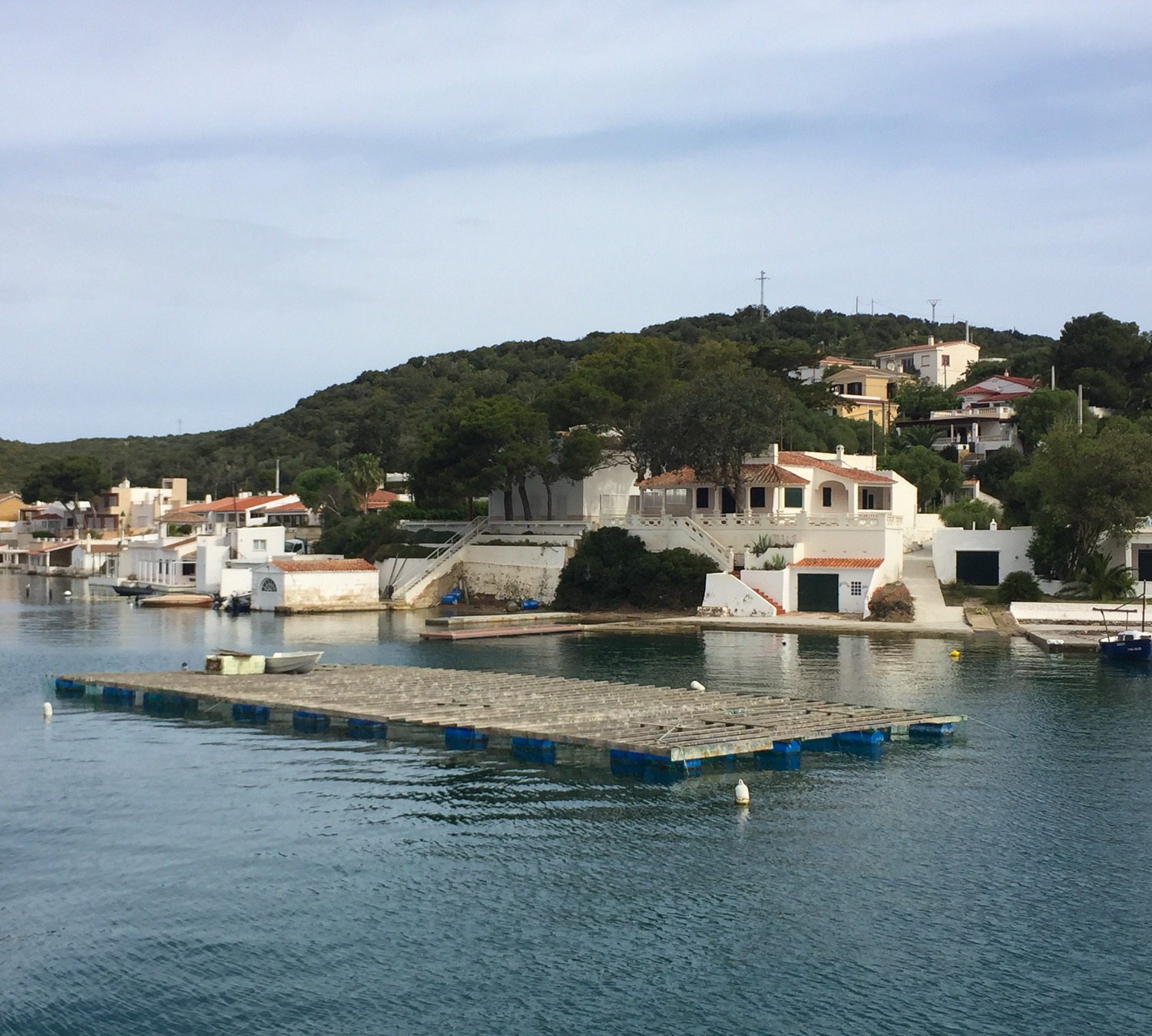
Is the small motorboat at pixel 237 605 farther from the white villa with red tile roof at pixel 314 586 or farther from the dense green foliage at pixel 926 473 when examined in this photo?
the dense green foliage at pixel 926 473

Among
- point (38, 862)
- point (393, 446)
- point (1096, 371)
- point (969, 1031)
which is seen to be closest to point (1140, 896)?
point (969, 1031)

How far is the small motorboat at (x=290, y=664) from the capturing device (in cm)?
4653

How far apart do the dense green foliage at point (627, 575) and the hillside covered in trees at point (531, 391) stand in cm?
991

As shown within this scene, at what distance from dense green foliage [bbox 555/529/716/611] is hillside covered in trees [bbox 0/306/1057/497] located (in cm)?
991

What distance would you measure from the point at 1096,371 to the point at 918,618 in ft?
166

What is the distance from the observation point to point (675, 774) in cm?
3089

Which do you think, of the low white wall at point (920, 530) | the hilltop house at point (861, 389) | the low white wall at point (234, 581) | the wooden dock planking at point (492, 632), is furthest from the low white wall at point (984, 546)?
the low white wall at point (234, 581)

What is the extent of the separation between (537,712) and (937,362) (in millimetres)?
121048

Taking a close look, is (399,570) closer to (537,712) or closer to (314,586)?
(314,586)

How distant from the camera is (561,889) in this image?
74.8 ft

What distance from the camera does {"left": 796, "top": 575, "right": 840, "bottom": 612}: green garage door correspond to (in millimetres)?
65688

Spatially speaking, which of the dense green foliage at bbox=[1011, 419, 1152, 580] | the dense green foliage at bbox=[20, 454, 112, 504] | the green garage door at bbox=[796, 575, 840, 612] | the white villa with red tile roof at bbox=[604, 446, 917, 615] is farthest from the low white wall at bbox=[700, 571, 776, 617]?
the dense green foliage at bbox=[20, 454, 112, 504]

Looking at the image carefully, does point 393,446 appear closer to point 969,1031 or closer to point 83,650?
point 83,650

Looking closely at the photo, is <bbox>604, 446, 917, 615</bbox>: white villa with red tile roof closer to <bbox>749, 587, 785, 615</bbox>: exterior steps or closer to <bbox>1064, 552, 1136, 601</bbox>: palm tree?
<bbox>749, 587, 785, 615</bbox>: exterior steps
